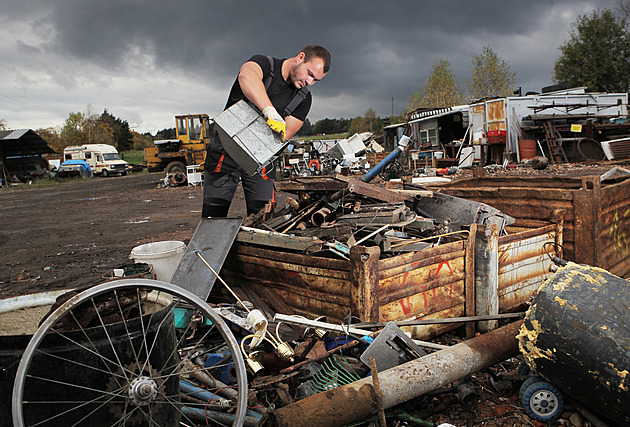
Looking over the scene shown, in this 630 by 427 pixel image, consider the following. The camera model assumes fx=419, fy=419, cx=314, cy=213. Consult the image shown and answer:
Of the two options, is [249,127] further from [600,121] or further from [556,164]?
[600,121]

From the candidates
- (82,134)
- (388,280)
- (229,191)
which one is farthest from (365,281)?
(82,134)

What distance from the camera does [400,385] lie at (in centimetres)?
212

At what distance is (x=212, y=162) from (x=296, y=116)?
90cm

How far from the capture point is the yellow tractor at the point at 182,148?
68.0 ft

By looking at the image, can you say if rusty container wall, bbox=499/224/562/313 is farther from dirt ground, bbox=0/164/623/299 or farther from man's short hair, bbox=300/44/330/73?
dirt ground, bbox=0/164/623/299

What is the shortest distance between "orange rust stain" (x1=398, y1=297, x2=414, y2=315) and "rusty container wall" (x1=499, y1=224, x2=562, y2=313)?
3.13ft

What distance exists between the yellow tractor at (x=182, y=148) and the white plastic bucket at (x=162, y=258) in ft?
58.0

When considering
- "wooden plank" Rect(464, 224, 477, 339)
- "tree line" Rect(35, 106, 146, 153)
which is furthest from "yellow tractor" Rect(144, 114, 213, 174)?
"tree line" Rect(35, 106, 146, 153)

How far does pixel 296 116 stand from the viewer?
155 inches

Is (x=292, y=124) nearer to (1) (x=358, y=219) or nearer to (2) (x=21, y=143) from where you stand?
(1) (x=358, y=219)

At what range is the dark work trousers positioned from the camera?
3961mm

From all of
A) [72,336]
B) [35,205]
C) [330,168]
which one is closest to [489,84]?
[330,168]

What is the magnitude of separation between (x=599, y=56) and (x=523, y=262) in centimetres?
4173

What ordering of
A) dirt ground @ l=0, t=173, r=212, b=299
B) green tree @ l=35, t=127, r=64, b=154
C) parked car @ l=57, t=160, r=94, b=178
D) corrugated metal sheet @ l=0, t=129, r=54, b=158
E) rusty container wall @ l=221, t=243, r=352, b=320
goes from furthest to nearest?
green tree @ l=35, t=127, r=64, b=154
parked car @ l=57, t=160, r=94, b=178
corrugated metal sheet @ l=0, t=129, r=54, b=158
dirt ground @ l=0, t=173, r=212, b=299
rusty container wall @ l=221, t=243, r=352, b=320
